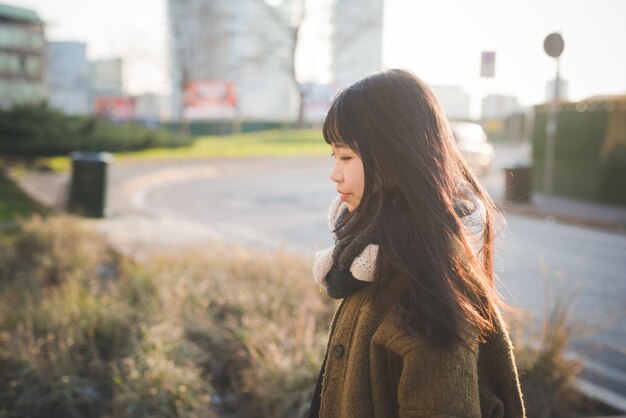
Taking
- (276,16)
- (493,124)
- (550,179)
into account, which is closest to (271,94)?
(276,16)

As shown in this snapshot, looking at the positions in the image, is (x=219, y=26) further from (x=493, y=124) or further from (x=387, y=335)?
(x=387, y=335)

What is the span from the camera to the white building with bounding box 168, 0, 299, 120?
5047 cm

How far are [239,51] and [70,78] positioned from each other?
27439 mm

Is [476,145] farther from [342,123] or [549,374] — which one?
[342,123]

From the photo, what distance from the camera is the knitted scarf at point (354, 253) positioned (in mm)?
1687

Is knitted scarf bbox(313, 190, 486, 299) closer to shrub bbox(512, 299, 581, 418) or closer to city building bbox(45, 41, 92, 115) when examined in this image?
shrub bbox(512, 299, 581, 418)

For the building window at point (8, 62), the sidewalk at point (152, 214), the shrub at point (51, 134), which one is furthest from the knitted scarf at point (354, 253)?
the building window at point (8, 62)

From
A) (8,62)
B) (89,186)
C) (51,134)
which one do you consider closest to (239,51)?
(8,62)

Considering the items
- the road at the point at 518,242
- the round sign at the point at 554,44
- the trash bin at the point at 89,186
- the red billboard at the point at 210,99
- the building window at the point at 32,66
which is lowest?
the road at the point at 518,242

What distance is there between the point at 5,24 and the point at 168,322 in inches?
2685

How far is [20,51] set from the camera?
6569 centimetres

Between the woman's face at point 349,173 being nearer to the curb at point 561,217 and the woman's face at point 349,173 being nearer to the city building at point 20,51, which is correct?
the curb at point 561,217

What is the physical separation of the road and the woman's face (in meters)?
0.54

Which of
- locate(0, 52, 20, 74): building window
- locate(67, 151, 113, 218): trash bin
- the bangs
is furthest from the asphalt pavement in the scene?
locate(0, 52, 20, 74): building window
